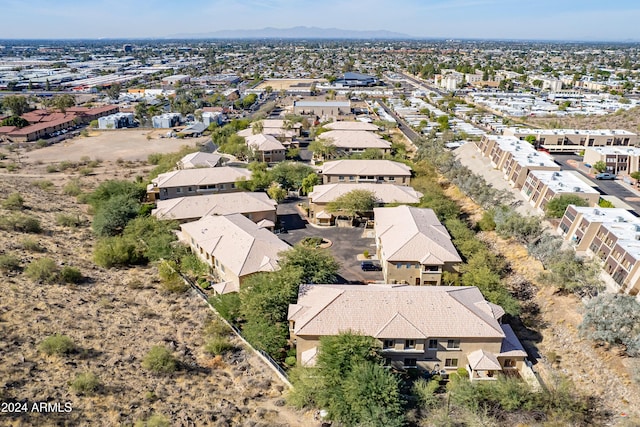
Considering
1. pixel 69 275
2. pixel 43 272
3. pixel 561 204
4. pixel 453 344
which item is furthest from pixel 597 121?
pixel 43 272

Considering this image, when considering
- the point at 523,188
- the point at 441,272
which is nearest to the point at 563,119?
the point at 523,188

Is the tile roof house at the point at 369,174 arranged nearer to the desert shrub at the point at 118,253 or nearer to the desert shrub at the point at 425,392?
the desert shrub at the point at 118,253

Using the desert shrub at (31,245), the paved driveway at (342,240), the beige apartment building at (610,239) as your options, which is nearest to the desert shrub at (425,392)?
the paved driveway at (342,240)

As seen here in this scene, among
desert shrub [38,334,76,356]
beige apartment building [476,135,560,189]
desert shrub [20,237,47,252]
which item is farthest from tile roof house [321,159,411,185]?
desert shrub [38,334,76,356]

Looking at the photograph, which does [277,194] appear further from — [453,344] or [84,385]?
[84,385]

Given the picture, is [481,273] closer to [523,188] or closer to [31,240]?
[523,188]
